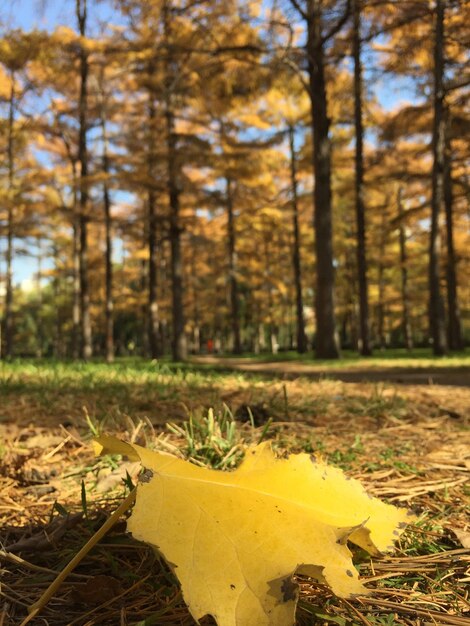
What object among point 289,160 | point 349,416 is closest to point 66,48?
point 289,160

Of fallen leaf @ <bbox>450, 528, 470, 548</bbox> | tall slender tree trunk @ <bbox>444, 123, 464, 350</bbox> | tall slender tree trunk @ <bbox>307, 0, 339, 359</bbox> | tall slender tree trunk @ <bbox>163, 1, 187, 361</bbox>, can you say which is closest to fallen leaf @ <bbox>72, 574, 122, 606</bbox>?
fallen leaf @ <bbox>450, 528, 470, 548</bbox>

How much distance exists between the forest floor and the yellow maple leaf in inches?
5.4

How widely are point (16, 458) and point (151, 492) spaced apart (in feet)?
4.24

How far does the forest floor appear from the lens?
0.89 meters

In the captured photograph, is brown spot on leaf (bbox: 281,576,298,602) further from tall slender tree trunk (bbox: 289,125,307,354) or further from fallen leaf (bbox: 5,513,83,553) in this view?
tall slender tree trunk (bbox: 289,125,307,354)

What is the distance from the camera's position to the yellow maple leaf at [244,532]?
0.69 metres

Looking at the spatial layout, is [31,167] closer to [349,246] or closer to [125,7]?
[125,7]

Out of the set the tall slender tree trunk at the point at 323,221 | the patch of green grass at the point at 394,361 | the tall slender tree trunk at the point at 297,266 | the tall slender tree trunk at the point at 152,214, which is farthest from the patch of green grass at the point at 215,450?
the tall slender tree trunk at the point at 297,266

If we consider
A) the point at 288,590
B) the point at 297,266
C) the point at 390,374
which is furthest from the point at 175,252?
the point at 288,590

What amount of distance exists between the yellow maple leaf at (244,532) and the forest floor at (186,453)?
14 cm

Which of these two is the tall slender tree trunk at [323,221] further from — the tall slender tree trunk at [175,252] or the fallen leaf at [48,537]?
the fallen leaf at [48,537]

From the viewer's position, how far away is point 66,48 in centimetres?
1217

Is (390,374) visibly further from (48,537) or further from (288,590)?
(288,590)

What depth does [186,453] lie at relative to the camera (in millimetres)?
1698
